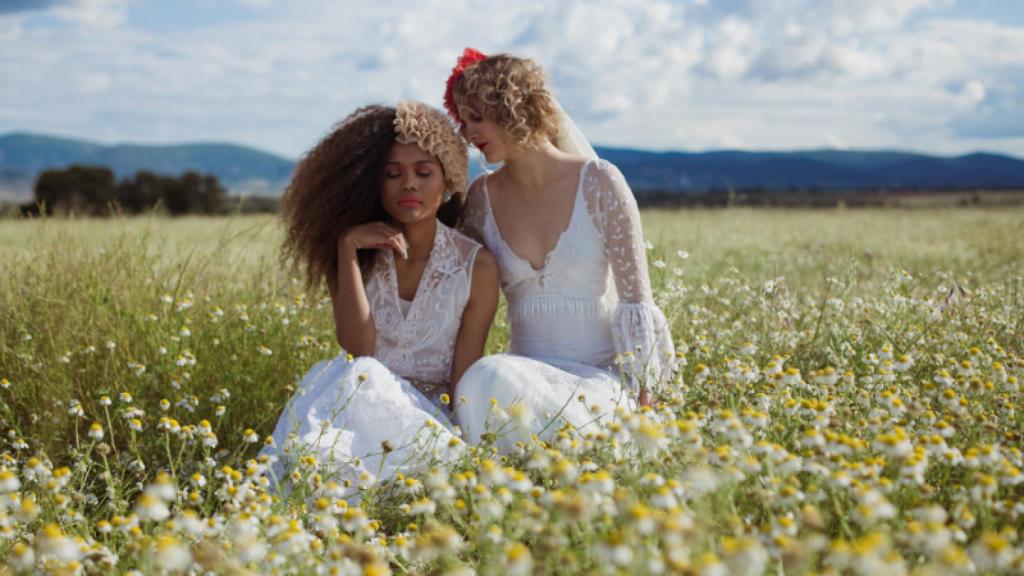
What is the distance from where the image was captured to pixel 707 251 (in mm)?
11273

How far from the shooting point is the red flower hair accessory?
4.41m

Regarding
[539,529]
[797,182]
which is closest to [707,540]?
[539,529]

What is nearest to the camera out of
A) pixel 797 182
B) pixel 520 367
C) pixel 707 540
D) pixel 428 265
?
pixel 707 540

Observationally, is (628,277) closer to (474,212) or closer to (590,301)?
(590,301)

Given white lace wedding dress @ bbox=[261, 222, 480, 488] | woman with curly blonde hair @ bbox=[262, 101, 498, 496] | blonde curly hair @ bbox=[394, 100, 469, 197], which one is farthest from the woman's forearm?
blonde curly hair @ bbox=[394, 100, 469, 197]

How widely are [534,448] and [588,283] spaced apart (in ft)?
5.14

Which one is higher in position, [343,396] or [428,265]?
[428,265]

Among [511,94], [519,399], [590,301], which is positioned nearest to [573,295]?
[590,301]

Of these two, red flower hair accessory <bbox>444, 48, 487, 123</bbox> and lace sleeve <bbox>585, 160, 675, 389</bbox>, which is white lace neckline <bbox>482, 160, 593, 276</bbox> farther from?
red flower hair accessory <bbox>444, 48, 487, 123</bbox>

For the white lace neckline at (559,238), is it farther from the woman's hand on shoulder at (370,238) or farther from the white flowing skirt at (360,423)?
the white flowing skirt at (360,423)

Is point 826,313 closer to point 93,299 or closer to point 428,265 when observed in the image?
point 428,265

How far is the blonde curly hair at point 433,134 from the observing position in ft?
13.8

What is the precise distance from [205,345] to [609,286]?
7.60 ft

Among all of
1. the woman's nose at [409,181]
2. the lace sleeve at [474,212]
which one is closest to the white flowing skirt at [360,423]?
the woman's nose at [409,181]
